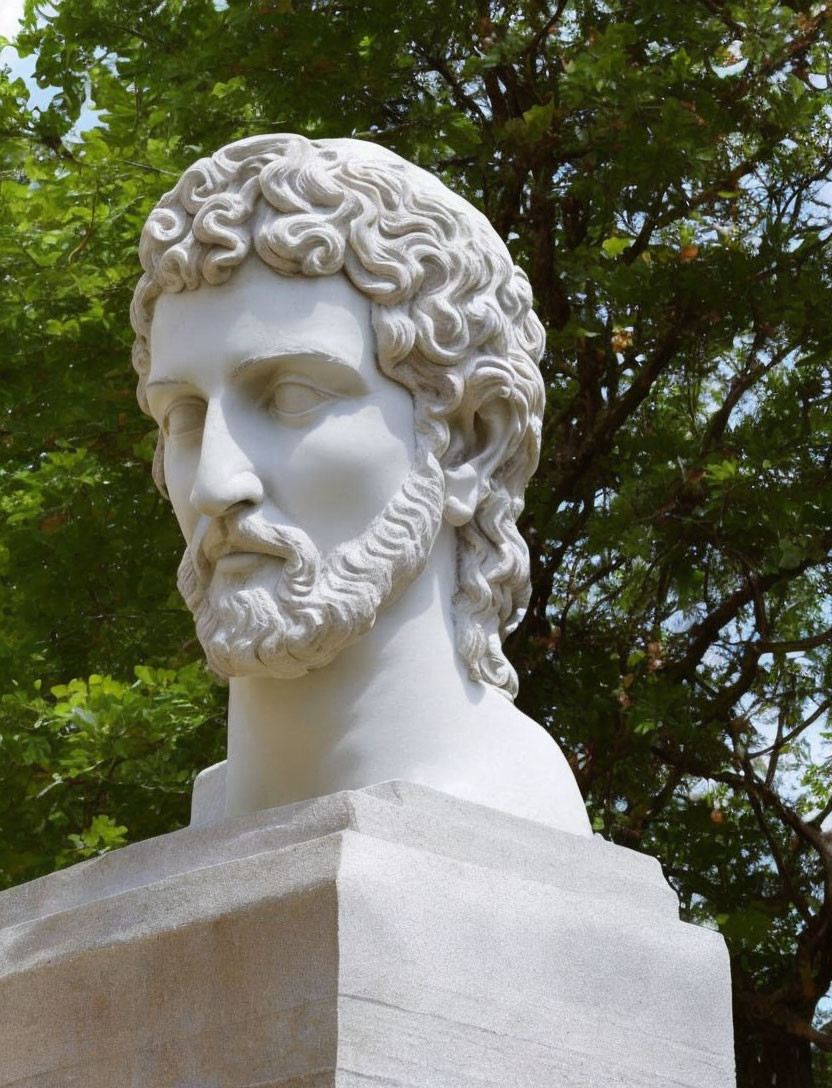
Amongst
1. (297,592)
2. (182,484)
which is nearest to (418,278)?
(182,484)

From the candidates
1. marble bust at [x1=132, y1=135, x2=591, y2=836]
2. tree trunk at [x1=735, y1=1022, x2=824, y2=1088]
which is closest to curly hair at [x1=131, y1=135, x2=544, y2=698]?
marble bust at [x1=132, y1=135, x2=591, y2=836]

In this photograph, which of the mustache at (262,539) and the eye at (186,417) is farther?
the eye at (186,417)

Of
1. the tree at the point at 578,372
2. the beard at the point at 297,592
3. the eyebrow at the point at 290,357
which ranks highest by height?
the tree at the point at 578,372

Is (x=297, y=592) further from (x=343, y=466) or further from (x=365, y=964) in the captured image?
(x=365, y=964)

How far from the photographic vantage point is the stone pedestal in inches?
158

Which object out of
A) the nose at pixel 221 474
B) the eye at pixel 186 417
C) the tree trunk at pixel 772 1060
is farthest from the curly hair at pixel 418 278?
the tree trunk at pixel 772 1060

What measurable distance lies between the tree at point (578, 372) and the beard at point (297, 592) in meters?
3.65

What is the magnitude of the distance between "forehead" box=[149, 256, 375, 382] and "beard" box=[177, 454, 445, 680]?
1.28 ft

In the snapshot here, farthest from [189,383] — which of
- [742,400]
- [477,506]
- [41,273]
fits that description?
[742,400]

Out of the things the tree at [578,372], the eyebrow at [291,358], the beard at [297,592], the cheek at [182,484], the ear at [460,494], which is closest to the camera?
the beard at [297,592]

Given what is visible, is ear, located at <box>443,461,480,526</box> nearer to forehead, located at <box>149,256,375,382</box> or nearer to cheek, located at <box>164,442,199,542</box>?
forehead, located at <box>149,256,375,382</box>

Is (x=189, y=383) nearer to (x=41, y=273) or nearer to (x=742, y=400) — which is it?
(x=41, y=273)

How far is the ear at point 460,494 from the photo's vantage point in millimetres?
4930

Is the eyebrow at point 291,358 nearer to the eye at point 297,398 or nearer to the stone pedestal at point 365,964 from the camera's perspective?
the eye at point 297,398
